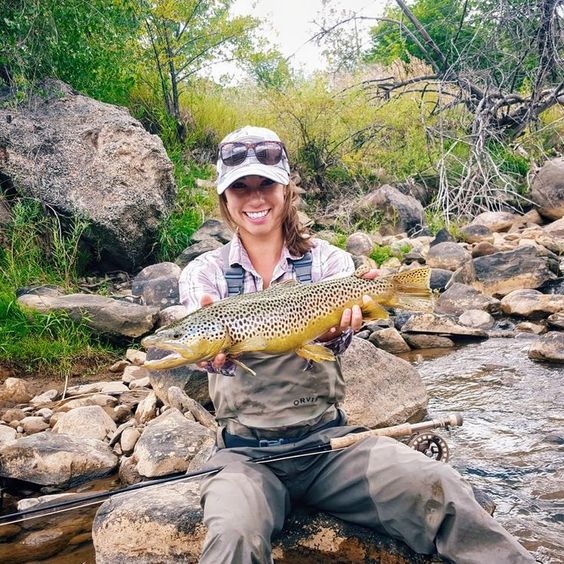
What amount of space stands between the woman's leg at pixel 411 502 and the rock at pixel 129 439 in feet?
7.36

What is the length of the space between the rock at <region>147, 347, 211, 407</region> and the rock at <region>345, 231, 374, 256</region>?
234 inches

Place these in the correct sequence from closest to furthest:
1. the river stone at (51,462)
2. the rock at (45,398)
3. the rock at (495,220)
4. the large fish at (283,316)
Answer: the large fish at (283,316) → the river stone at (51,462) → the rock at (45,398) → the rock at (495,220)

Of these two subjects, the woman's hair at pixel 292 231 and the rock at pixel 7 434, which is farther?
the rock at pixel 7 434

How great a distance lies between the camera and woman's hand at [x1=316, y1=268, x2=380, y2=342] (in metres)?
3.07

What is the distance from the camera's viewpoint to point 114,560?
3355mm

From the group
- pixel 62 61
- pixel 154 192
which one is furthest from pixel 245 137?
pixel 62 61

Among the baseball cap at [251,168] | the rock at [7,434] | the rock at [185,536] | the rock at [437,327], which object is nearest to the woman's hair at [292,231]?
the baseball cap at [251,168]

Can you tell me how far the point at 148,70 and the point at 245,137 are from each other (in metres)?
11.3

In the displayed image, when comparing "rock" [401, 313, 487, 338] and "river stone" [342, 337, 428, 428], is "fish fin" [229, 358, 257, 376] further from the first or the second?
"rock" [401, 313, 487, 338]

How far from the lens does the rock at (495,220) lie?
12680 millimetres

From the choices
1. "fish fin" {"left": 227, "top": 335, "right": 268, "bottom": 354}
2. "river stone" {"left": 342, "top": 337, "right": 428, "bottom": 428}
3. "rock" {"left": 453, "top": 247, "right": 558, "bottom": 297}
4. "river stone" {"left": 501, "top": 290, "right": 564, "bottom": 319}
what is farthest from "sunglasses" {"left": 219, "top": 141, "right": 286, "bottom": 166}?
"rock" {"left": 453, "top": 247, "right": 558, "bottom": 297}

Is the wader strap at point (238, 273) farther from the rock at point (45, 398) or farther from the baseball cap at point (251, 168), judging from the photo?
the rock at point (45, 398)

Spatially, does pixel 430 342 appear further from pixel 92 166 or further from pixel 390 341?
Result: pixel 92 166

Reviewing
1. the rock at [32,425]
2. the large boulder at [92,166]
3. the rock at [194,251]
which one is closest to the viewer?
the rock at [32,425]
